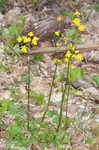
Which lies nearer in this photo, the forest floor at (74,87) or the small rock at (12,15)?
the forest floor at (74,87)

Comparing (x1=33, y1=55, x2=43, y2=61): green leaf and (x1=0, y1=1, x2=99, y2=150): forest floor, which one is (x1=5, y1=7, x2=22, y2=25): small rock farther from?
(x1=33, y1=55, x2=43, y2=61): green leaf

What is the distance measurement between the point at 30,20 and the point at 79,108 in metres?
1.88

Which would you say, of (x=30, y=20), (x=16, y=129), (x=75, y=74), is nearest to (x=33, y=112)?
(x=16, y=129)

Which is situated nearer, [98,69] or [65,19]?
[98,69]

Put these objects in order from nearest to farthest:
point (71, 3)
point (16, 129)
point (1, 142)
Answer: point (16, 129)
point (1, 142)
point (71, 3)

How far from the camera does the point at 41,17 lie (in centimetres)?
318

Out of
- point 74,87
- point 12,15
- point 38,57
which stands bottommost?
point 74,87

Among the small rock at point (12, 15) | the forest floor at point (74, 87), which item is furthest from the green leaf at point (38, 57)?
the small rock at point (12, 15)

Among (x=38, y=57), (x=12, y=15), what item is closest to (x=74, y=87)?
(x=38, y=57)

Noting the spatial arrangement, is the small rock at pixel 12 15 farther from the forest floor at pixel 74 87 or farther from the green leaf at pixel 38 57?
the green leaf at pixel 38 57

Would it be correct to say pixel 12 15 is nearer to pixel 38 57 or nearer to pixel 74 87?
pixel 38 57

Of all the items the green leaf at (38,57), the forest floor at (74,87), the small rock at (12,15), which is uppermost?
the small rock at (12,15)

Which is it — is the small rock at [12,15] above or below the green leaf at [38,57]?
above

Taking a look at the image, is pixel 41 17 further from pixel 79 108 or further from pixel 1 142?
pixel 1 142
